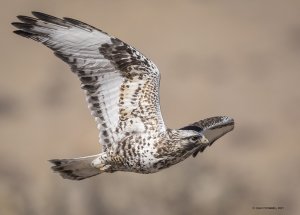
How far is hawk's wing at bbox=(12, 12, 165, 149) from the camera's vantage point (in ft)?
32.3

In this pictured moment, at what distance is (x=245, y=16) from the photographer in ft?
73.8

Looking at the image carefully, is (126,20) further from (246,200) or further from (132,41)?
(246,200)

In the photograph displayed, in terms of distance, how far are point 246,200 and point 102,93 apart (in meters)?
5.64

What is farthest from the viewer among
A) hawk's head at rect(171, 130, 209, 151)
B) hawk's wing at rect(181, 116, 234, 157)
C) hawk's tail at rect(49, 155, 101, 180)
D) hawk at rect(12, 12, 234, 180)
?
hawk's wing at rect(181, 116, 234, 157)

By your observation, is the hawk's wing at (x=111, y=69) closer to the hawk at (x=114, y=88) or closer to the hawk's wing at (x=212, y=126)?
the hawk at (x=114, y=88)

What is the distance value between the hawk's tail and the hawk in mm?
12

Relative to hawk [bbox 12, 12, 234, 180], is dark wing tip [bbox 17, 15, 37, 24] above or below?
above

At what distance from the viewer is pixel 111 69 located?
9.91 metres

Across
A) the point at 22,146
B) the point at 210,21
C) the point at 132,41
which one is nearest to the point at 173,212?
the point at 22,146

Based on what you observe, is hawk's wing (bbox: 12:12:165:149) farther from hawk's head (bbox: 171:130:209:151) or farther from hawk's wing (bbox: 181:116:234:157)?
hawk's wing (bbox: 181:116:234:157)

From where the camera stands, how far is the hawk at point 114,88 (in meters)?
9.76

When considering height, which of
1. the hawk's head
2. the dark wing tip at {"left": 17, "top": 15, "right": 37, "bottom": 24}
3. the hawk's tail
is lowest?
the hawk's tail

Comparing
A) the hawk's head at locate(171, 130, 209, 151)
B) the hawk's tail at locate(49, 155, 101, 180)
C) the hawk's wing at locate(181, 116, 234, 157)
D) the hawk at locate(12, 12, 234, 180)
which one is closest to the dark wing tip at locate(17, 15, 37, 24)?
the hawk at locate(12, 12, 234, 180)

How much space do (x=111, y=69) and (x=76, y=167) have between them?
972 mm
